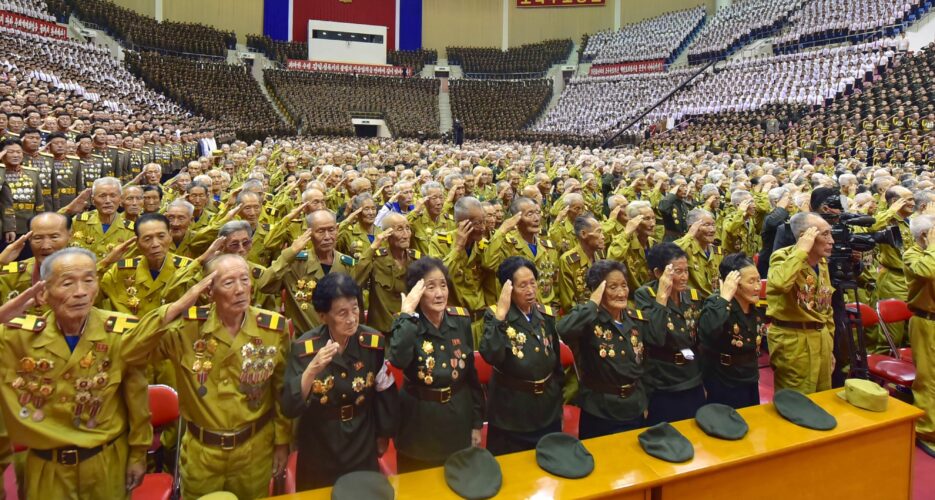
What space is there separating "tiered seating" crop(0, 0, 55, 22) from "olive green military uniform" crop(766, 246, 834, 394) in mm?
22207

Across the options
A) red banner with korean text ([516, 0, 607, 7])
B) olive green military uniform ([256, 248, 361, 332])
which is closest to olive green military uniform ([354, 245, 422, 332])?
olive green military uniform ([256, 248, 361, 332])

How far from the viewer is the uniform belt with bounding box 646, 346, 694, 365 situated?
9.51 ft

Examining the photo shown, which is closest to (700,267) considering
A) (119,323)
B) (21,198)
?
(119,323)

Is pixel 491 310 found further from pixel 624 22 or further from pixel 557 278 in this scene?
pixel 624 22

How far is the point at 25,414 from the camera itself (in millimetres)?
1941

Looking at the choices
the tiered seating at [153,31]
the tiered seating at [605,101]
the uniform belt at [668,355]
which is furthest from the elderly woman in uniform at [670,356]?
the tiered seating at [153,31]

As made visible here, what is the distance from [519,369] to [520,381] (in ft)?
0.25

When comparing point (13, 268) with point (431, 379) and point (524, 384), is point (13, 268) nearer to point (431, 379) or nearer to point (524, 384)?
point (431, 379)

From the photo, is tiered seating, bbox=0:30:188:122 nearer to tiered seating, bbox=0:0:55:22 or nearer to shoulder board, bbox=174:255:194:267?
tiered seating, bbox=0:0:55:22

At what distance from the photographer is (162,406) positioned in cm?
250

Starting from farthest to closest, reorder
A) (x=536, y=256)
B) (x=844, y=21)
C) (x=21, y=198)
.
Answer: (x=844, y=21)
(x=21, y=198)
(x=536, y=256)

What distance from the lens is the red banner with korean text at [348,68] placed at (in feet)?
89.6

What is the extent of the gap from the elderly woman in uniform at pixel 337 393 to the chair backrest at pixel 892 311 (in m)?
3.49

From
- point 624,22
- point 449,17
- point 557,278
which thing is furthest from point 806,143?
point 449,17
